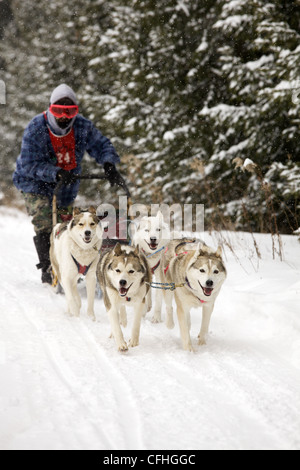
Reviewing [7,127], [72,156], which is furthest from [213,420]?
[7,127]

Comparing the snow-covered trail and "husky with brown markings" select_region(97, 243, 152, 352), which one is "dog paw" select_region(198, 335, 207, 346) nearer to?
the snow-covered trail

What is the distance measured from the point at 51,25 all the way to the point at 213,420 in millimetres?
14872

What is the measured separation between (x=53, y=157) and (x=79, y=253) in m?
1.51

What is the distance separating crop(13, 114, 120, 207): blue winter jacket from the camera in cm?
498

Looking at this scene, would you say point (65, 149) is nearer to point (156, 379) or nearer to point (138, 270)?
point (138, 270)

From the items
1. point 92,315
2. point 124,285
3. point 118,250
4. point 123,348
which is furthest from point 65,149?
point 123,348

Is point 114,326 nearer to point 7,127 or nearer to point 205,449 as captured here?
point 205,449

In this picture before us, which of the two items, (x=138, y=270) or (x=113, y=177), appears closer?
(x=138, y=270)

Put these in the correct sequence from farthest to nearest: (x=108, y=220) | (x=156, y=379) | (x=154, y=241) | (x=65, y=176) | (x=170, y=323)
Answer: (x=108, y=220) < (x=65, y=176) < (x=154, y=241) < (x=170, y=323) < (x=156, y=379)

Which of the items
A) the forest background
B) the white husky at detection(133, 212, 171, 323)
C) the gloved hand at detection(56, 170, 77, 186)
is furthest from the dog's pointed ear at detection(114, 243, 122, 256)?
the forest background

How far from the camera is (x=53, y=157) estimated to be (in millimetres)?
5203

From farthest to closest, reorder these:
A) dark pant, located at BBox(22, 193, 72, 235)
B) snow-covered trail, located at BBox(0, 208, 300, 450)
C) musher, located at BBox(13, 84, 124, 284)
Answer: dark pant, located at BBox(22, 193, 72, 235) → musher, located at BBox(13, 84, 124, 284) → snow-covered trail, located at BBox(0, 208, 300, 450)

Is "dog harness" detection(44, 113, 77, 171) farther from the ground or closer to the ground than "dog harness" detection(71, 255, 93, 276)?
farther from the ground

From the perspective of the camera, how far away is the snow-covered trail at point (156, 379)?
6.88ft
